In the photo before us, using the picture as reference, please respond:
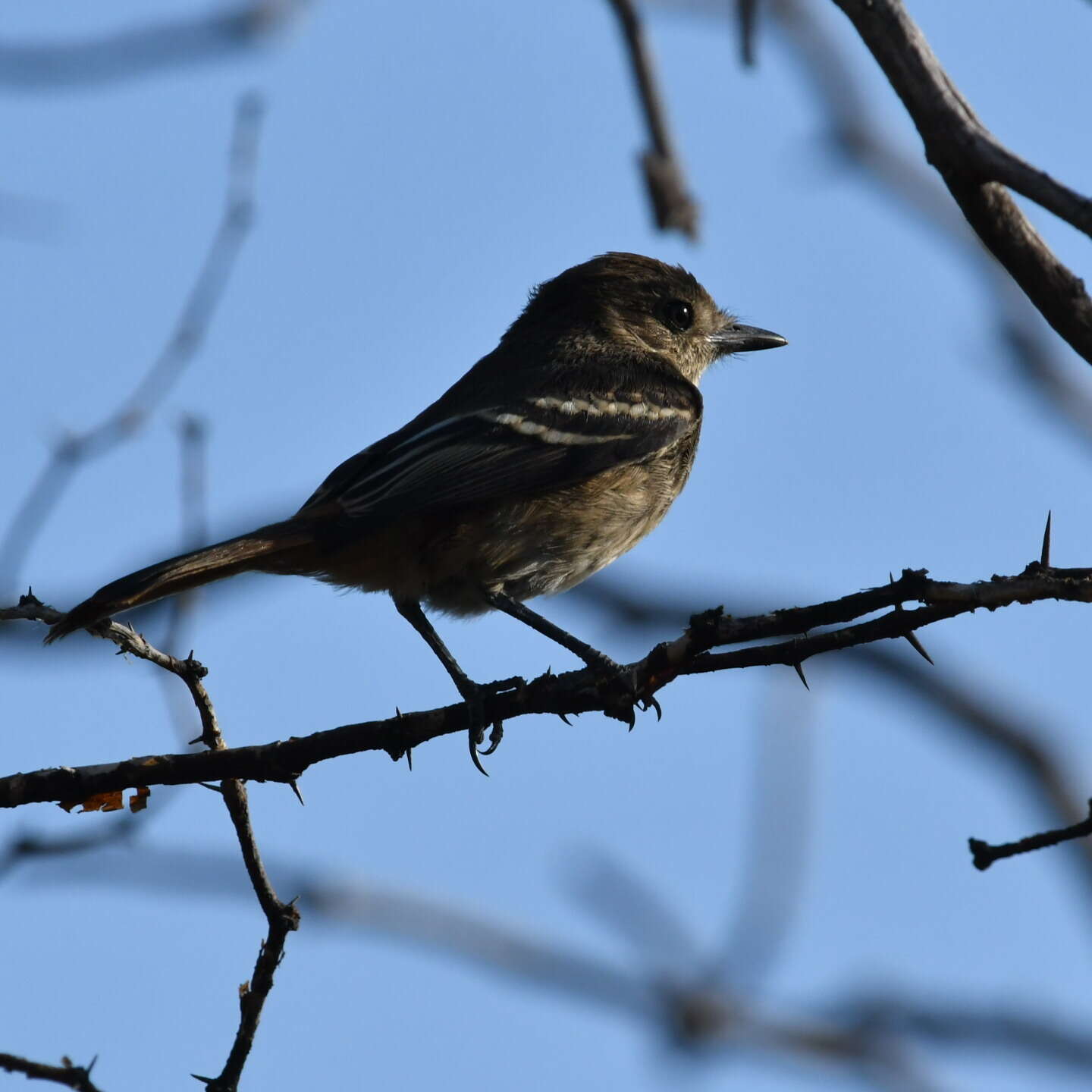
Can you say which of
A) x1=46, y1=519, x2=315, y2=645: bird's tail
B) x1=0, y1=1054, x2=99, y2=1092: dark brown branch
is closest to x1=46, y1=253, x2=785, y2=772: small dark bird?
x1=46, y1=519, x2=315, y2=645: bird's tail

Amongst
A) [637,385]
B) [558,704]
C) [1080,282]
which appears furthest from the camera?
[637,385]

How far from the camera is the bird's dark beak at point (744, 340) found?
8883mm

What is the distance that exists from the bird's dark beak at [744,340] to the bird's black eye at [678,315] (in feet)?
0.62

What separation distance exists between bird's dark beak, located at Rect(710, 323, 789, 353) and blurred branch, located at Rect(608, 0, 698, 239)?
2.78 metres

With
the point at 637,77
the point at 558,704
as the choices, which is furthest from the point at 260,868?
the point at 637,77

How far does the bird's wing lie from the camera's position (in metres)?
6.24

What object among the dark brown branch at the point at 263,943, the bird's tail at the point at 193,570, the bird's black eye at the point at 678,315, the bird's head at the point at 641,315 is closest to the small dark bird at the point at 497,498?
the bird's tail at the point at 193,570

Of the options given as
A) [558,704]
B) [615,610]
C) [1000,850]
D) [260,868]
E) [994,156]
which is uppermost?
[615,610]

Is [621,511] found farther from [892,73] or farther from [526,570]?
[892,73]

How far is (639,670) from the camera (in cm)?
412

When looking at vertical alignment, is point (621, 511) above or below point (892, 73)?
above

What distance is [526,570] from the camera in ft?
21.9

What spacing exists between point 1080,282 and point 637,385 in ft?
13.9

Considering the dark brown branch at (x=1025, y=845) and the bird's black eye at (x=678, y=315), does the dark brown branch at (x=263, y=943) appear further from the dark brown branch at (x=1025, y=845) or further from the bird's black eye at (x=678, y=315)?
the bird's black eye at (x=678, y=315)
